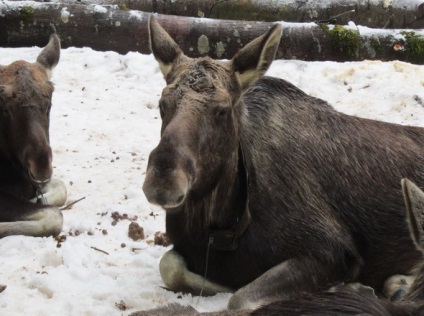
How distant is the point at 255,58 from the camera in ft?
19.3

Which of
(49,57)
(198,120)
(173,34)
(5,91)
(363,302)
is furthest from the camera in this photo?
(173,34)

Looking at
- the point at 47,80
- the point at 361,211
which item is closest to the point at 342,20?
the point at 47,80

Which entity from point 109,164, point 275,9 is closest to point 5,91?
point 109,164

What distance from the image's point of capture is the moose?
7390 millimetres

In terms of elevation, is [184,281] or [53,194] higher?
[184,281]

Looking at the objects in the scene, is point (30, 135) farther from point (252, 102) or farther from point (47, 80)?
point (252, 102)

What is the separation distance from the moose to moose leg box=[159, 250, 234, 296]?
159 centimetres

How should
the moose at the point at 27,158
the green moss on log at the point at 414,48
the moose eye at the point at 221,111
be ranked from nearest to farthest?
the moose eye at the point at 221,111, the moose at the point at 27,158, the green moss on log at the point at 414,48

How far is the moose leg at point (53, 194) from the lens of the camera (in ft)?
26.1

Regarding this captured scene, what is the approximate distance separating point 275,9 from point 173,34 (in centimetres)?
309

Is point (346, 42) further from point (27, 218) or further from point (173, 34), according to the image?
point (27, 218)

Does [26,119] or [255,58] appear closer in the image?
[255,58]

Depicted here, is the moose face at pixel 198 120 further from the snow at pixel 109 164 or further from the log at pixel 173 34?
the log at pixel 173 34

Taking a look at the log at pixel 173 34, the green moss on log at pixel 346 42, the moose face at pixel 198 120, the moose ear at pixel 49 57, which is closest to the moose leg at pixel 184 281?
the moose face at pixel 198 120
